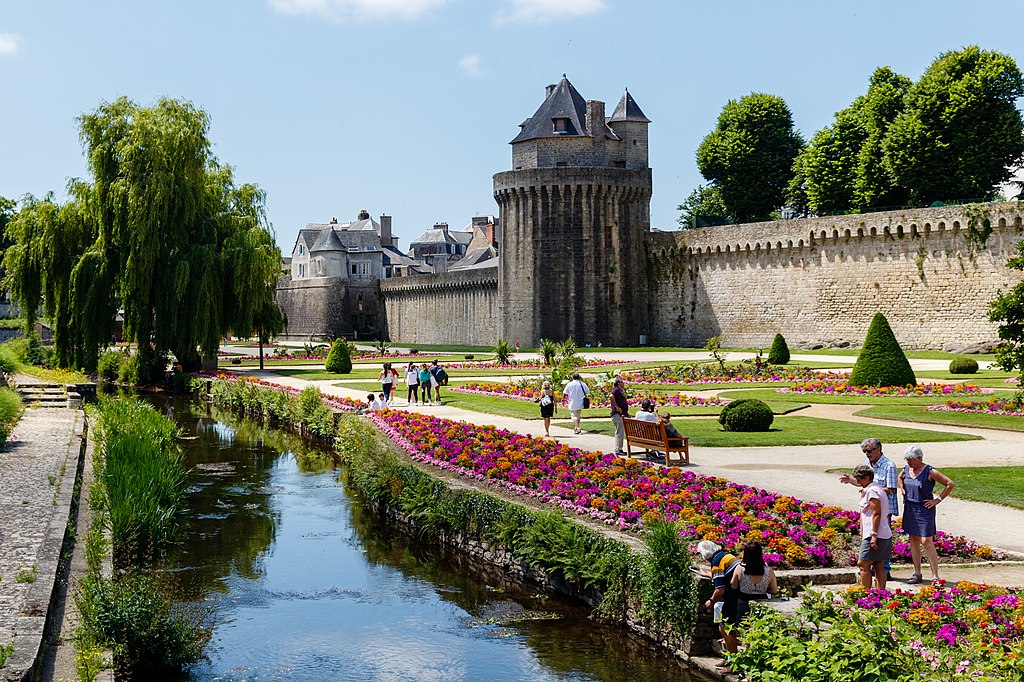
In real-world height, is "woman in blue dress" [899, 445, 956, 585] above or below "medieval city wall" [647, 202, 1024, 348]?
below

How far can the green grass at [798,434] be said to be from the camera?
53.7 feet

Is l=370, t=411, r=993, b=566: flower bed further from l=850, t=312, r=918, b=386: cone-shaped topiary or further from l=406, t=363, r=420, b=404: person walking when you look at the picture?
l=850, t=312, r=918, b=386: cone-shaped topiary

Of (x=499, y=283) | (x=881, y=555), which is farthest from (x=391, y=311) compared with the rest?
(x=881, y=555)

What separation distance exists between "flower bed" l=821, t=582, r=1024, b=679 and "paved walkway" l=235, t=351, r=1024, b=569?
1.17 meters

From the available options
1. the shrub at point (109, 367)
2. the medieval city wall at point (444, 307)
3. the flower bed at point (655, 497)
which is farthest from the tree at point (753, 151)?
the flower bed at point (655, 497)

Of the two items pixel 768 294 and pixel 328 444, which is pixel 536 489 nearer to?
pixel 328 444

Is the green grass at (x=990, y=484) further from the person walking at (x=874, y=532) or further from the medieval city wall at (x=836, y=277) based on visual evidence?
the medieval city wall at (x=836, y=277)

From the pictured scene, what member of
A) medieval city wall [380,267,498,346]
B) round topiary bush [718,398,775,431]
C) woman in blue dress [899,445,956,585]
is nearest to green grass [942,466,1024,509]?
woman in blue dress [899,445,956,585]

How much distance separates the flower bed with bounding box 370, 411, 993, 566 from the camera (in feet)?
30.8

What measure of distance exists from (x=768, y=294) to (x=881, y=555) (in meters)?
38.4

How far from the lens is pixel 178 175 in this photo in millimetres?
32094

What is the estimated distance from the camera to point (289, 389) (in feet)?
86.1

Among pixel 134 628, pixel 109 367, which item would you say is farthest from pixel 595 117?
pixel 134 628

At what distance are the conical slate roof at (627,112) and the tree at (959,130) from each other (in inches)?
596
